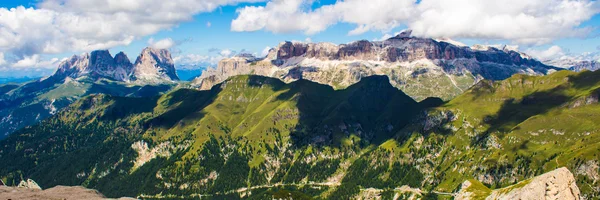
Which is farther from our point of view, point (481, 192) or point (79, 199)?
point (79, 199)

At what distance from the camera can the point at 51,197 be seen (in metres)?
190

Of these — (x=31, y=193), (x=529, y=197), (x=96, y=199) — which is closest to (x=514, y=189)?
(x=529, y=197)

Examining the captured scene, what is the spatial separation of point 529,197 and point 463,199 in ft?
185

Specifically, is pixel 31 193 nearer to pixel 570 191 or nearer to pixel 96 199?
pixel 96 199

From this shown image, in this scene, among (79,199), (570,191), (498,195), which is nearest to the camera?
(570,191)

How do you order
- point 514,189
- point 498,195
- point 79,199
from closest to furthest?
point 514,189 → point 498,195 → point 79,199

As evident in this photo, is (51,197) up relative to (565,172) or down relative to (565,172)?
down

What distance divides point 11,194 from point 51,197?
1769 cm

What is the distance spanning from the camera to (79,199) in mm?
198125

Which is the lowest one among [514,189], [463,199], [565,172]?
[463,199]

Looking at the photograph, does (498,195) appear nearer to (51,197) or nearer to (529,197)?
(529,197)

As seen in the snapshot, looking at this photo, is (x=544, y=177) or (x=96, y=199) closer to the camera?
(x=544, y=177)

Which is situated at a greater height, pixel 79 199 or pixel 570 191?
pixel 570 191

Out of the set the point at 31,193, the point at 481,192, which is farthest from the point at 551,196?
the point at 31,193
